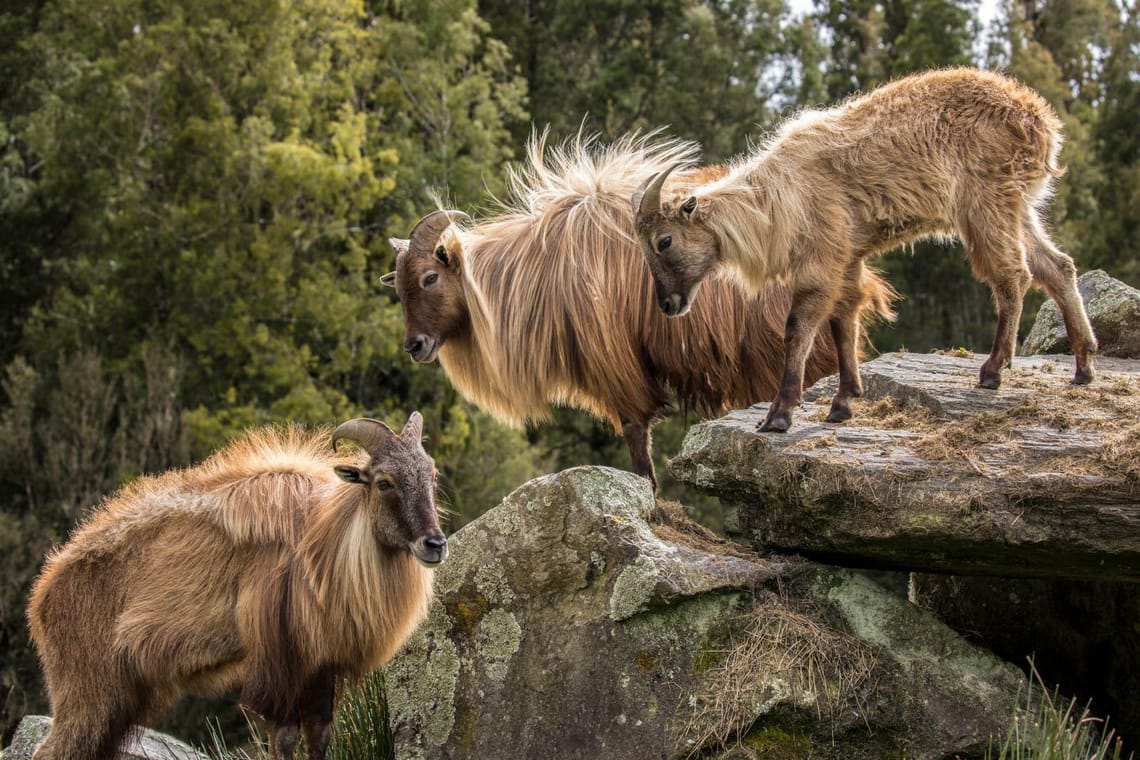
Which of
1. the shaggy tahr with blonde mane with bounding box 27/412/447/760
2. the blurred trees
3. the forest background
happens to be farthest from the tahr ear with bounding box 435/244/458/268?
the blurred trees

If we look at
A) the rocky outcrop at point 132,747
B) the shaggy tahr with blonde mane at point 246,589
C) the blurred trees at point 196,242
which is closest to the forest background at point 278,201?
the blurred trees at point 196,242

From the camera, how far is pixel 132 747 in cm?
816

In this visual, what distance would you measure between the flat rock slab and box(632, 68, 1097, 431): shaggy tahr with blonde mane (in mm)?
246

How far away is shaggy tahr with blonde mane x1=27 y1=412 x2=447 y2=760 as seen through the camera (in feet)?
23.6

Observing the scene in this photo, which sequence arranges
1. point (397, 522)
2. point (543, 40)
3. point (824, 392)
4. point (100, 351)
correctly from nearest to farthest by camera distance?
point (397, 522), point (824, 392), point (100, 351), point (543, 40)

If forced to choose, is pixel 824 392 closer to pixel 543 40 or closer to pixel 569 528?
pixel 569 528

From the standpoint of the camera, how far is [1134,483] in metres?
6.12

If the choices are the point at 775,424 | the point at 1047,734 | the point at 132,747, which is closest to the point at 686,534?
the point at 775,424

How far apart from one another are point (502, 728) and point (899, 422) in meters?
2.49

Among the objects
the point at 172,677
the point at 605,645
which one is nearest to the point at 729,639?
the point at 605,645

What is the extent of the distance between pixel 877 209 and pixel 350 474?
2.97 meters

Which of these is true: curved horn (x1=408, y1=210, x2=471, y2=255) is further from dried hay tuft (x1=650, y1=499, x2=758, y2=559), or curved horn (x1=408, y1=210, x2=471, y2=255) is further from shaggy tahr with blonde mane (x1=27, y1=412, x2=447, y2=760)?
dried hay tuft (x1=650, y1=499, x2=758, y2=559)

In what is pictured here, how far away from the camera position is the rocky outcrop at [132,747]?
8195 mm

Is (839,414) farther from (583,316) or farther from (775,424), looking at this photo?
(583,316)
